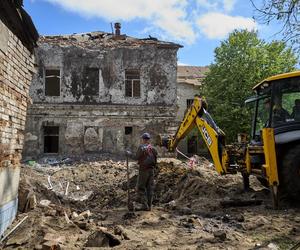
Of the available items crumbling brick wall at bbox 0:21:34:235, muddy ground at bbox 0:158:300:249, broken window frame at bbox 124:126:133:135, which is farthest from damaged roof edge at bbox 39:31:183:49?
crumbling brick wall at bbox 0:21:34:235

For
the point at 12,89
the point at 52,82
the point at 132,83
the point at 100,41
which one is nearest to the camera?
the point at 12,89

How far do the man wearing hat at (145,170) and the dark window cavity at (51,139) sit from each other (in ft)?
48.5

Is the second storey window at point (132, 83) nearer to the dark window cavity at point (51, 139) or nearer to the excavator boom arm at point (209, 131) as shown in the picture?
the dark window cavity at point (51, 139)

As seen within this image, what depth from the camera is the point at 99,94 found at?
2322 cm

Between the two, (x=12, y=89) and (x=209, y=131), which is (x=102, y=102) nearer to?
(x=209, y=131)

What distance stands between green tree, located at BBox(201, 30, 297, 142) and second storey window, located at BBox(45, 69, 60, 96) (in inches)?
407

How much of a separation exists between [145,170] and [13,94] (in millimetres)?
3737

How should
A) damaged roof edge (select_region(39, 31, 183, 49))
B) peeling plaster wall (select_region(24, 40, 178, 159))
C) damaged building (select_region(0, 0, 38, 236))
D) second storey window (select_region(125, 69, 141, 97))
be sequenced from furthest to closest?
second storey window (select_region(125, 69, 141, 97)), damaged roof edge (select_region(39, 31, 183, 49)), peeling plaster wall (select_region(24, 40, 178, 159)), damaged building (select_region(0, 0, 38, 236))

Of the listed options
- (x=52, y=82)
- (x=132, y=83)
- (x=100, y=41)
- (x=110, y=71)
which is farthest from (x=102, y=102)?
(x=100, y=41)

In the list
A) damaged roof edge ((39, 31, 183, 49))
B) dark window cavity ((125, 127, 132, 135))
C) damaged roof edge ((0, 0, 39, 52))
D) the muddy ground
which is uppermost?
damaged roof edge ((39, 31, 183, 49))

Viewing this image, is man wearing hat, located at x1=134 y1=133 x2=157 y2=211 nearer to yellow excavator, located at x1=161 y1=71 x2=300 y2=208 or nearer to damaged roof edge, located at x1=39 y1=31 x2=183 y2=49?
yellow excavator, located at x1=161 y1=71 x2=300 y2=208

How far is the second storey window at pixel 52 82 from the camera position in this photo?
76.2 ft

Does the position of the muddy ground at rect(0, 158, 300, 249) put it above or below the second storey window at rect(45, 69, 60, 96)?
below

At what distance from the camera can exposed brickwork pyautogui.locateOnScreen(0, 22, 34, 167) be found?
629cm
